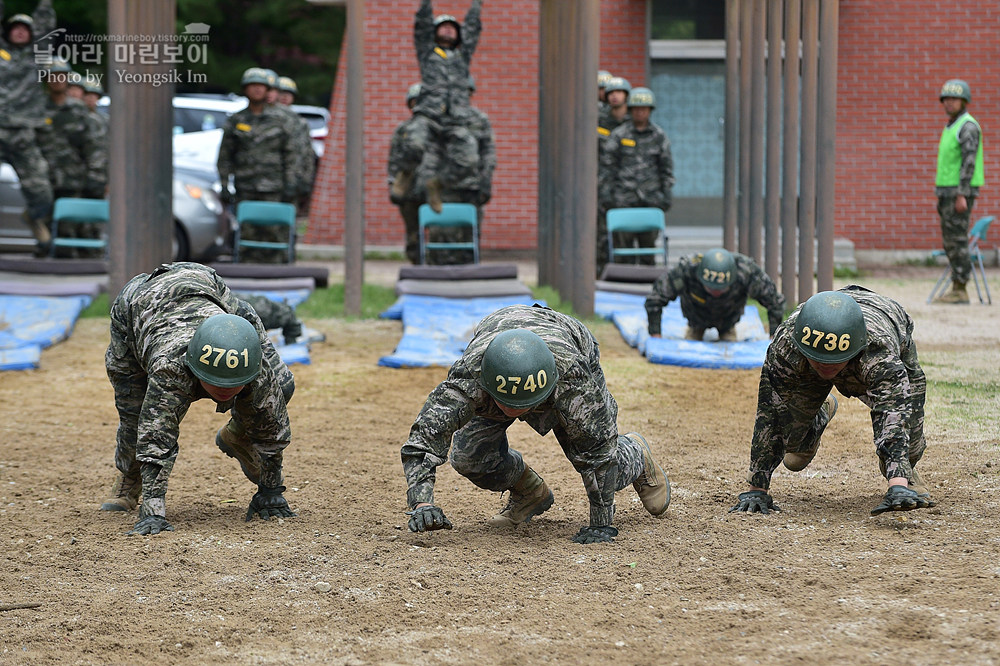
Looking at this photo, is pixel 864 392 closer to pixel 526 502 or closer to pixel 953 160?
pixel 526 502

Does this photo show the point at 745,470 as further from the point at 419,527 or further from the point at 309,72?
the point at 309,72

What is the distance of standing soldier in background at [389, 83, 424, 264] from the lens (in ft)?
46.3

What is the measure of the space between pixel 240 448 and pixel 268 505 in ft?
1.01

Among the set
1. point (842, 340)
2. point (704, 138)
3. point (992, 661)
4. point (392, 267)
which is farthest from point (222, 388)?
point (704, 138)

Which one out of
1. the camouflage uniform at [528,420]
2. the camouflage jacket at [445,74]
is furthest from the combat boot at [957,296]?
the camouflage uniform at [528,420]

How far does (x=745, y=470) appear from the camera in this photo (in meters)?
6.74

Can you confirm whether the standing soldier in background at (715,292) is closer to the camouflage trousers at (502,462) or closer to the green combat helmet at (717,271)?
the green combat helmet at (717,271)

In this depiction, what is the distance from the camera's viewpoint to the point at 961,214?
42.9 feet

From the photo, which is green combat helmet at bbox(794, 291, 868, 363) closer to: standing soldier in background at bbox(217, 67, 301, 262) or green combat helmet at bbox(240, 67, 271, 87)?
standing soldier in background at bbox(217, 67, 301, 262)

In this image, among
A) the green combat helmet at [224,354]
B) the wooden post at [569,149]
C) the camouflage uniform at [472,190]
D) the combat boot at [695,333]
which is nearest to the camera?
the green combat helmet at [224,354]

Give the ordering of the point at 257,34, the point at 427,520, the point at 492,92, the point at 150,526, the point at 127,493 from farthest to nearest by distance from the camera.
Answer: the point at 257,34
the point at 492,92
the point at 127,493
the point at 150,526
the point at 427,520

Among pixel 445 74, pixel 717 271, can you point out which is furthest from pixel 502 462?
pixel 445 74

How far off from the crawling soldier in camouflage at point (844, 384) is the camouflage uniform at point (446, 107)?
848cm

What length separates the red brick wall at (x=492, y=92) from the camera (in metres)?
17.4
